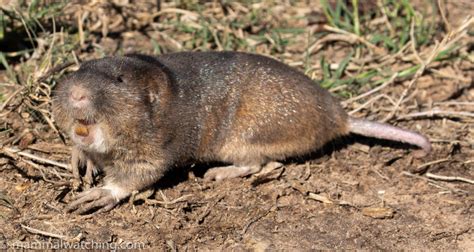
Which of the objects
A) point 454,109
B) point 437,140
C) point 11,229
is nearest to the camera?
point 11,229

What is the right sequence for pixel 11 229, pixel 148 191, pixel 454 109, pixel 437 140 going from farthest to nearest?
pixel 454 109 → pixel 437 140 → pixel 148 191 → pixel 11 229

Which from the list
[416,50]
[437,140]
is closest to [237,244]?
[437,140]

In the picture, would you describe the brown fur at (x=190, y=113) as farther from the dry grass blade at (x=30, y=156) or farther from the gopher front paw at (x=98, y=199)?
the dry grass blade at (x=30, y=156)

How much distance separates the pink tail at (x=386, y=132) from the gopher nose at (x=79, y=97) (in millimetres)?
2169

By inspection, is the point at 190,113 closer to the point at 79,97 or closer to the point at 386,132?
the point at 79,97

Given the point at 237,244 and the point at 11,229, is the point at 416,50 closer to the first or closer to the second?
the point at 237,244

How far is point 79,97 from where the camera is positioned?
13.3 feet

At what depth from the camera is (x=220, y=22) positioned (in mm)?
6781

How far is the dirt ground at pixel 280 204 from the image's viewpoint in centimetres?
443

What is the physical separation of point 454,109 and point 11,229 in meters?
3.81

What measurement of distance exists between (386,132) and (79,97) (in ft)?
7.89

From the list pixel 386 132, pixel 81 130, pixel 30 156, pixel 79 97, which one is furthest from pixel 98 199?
pixel 386 132

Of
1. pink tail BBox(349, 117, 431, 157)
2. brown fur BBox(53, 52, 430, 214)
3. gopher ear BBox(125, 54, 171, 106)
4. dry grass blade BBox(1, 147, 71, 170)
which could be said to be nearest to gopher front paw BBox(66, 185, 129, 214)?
brown fur BBox(53, 52, 430, 214)

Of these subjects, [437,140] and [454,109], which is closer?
[437,140]
